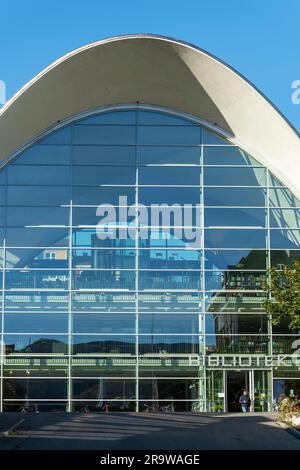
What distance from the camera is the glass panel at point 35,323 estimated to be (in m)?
27.8

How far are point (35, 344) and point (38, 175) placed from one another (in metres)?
6.00

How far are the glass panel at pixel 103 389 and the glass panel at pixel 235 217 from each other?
628 centimetres

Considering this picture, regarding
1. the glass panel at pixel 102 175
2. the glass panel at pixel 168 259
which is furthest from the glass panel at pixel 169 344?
the glass panel at pixel 102 175

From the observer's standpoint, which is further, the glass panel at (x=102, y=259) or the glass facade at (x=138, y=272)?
the glass panel at (x=102, y=259)

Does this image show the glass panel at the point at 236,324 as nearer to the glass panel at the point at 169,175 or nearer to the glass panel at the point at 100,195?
the glass panel at the point at 169,175

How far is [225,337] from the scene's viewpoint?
92.3 ft

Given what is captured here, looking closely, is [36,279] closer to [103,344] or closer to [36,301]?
[36,301]

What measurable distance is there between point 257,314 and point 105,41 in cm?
1078

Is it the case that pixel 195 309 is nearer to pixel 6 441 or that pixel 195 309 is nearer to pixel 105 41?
pixel 105 41

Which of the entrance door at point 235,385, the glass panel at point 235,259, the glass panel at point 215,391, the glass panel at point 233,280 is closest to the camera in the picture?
the glass panel at point 215,391

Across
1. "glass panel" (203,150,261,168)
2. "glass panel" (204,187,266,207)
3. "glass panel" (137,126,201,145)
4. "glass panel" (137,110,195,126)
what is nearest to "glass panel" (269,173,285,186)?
"glass panel" (204,187,266,207)

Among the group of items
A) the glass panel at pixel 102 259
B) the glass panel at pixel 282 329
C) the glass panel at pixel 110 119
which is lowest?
the glass panel at pixel 282 329

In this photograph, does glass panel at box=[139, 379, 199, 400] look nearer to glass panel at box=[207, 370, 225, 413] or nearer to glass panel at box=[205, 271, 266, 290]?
glass panel at box=[207, 370, 225, 413]
